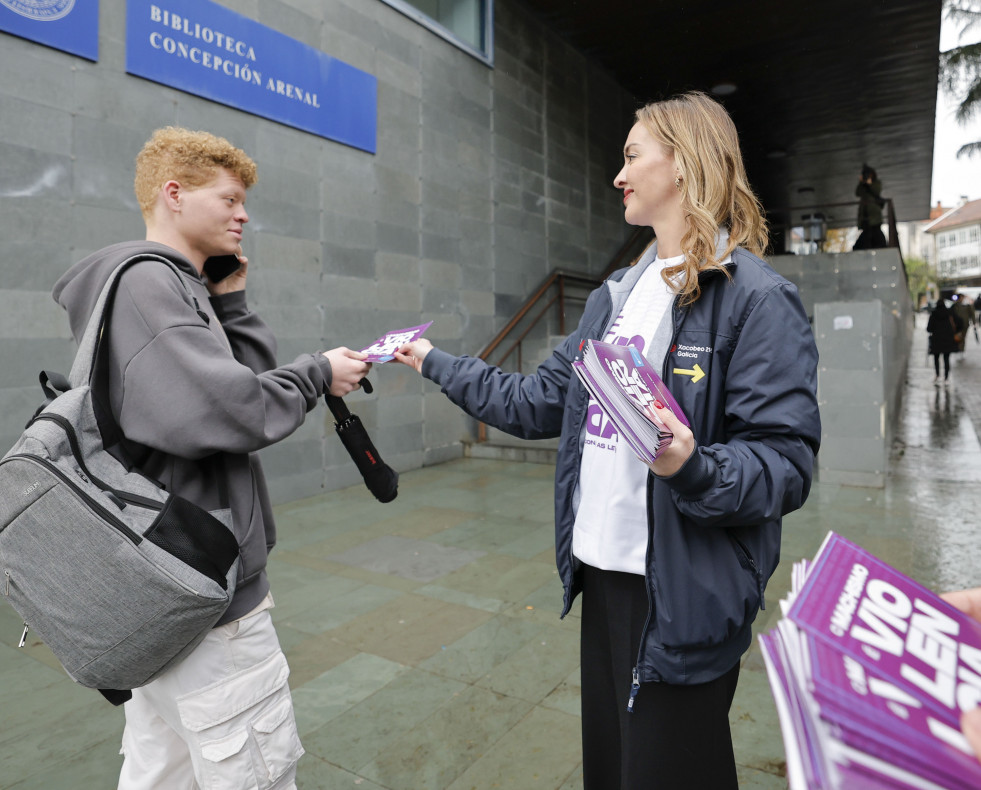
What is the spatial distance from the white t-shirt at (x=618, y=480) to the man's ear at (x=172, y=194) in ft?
3.59

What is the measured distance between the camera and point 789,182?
67.5ft

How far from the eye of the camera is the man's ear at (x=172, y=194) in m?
1.64

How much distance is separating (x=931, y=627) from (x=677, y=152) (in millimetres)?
1224

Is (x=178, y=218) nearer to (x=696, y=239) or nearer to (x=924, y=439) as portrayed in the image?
(x=696, y=239)

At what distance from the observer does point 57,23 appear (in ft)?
15.9

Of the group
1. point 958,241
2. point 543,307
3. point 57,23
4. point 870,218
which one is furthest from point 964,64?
point 958,241

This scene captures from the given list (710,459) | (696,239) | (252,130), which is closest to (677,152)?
(696,239)

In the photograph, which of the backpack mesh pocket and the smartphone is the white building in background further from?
the backpack mesh pocket

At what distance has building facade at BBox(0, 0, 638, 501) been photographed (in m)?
4.83

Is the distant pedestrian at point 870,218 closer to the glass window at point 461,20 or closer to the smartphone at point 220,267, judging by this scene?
the glass window at point 461,20

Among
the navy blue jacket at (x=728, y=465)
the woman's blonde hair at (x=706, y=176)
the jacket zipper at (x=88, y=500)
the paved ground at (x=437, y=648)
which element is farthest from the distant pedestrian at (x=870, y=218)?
the jacket zipper at (x=88, y=500)

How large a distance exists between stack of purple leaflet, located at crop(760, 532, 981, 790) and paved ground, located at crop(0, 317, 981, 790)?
76.4 inches

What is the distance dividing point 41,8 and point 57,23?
118 millimetres

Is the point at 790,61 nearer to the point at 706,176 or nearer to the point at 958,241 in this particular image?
the point at 706,176
